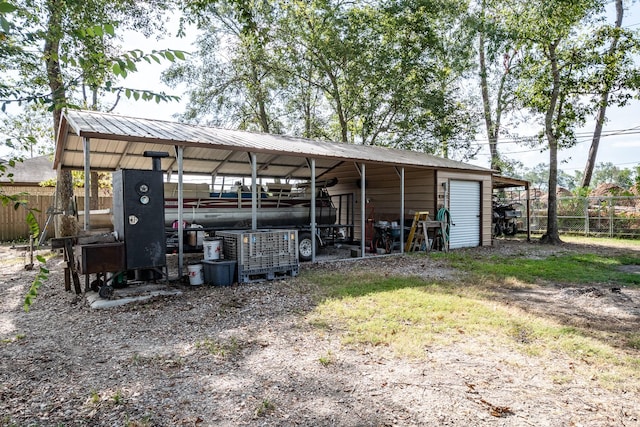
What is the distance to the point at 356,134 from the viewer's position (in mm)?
22328

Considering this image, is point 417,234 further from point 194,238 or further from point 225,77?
point 225,77

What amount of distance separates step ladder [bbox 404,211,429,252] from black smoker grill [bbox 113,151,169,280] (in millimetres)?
7158

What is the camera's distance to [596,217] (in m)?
16.6

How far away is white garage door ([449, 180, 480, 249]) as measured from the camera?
12.3 m

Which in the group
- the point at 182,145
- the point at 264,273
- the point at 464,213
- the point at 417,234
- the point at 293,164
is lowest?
the point at 264,273

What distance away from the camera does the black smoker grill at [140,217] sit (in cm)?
561

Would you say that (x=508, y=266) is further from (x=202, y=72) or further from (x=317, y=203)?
(x=202, y=72)

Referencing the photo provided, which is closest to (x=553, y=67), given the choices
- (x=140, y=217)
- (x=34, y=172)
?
(x=140, y=217)

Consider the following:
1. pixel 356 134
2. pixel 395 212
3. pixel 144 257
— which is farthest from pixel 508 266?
pixel 356 134

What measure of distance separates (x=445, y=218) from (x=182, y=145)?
7872 mm

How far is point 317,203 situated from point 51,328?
684 centimetres

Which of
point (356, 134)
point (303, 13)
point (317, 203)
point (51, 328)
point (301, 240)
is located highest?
point (303, 13)

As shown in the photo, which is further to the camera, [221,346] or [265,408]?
[221,346]

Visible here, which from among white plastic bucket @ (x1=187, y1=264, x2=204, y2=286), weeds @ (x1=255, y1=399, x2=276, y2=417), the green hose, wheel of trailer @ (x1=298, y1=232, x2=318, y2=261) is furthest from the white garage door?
weeds @ (x1=255, y1=399, x2=276, y2=417)
